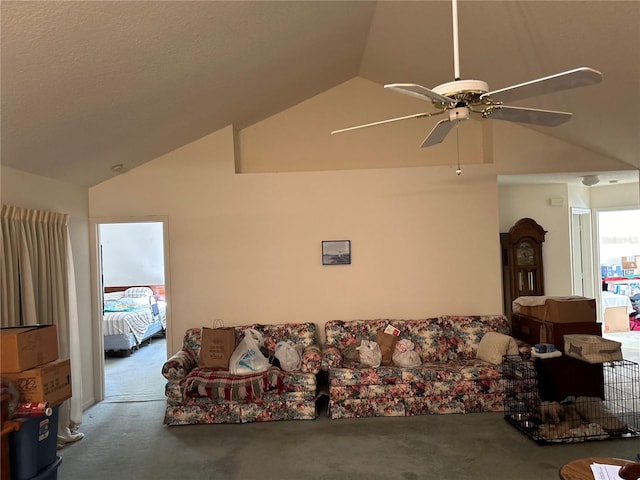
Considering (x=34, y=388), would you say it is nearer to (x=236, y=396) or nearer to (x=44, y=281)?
(x=44, y=281)

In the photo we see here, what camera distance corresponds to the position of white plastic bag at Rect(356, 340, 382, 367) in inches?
175

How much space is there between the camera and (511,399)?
4199 millimetres

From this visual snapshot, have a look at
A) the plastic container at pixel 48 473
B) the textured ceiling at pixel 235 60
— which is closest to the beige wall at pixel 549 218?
the textured ceiling at pixel 235 60

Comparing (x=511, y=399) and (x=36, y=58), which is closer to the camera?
(x=36, y=58)

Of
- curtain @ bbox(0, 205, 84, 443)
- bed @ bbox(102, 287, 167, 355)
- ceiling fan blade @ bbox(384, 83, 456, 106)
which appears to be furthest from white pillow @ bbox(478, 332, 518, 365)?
bed @ bbox(102, 287, 167, 355)

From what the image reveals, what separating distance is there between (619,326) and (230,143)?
6.78m

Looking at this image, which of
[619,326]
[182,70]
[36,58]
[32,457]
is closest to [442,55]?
[182,70]

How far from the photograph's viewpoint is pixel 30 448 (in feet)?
7.46

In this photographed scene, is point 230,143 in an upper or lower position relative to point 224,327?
upper

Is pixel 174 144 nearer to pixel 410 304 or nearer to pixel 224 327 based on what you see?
pixel 224 327

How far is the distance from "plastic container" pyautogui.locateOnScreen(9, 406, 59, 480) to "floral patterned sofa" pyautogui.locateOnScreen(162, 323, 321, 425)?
5.80ft

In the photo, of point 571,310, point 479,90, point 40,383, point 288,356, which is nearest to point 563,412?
point 571,310

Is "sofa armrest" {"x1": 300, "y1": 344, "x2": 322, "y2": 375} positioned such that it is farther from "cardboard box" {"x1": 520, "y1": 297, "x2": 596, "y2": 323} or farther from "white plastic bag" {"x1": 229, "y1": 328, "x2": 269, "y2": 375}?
"cardboard box" {"x1": 520, "y1": 297, "x2": 596, "y2": 323}

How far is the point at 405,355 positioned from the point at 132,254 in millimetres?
6652
